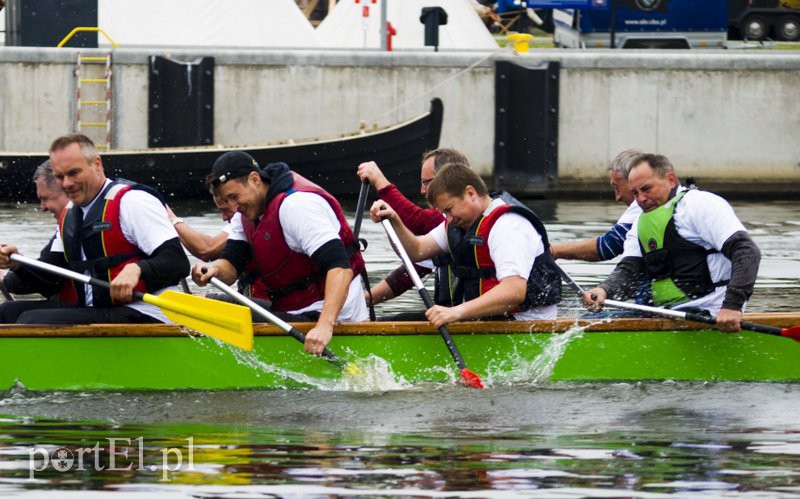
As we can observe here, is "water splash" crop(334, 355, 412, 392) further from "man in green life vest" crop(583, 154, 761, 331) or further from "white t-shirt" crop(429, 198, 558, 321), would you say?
"man in green life vest" crop(583, 154, 761, 331)

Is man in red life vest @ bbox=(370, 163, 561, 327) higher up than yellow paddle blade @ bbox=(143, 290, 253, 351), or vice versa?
man in red life vest @ bbox=(370, 163, 561, 327)

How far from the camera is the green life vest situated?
24.0ft

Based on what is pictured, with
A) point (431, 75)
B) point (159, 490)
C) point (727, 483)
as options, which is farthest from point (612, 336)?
point (431, 75)

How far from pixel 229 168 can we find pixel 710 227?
236cm

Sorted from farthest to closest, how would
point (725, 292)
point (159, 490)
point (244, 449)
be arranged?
1. point (725, 292)
2. point (244, 449)
3. point (159, 490)

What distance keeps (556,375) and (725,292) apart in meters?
0.93

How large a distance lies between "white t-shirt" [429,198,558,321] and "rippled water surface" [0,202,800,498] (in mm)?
531

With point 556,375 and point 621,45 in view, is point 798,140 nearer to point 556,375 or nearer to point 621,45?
point 621,45

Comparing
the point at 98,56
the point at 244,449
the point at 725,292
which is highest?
the point at 98,56

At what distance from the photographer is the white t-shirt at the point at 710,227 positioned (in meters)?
7.12

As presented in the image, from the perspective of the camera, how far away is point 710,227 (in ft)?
23.5

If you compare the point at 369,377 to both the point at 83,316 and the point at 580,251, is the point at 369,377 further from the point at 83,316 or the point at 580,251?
the point at 580,251

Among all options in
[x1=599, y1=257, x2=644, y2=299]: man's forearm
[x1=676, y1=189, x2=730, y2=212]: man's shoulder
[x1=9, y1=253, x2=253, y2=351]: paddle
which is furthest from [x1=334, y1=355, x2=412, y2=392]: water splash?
[x1=676, y1=189, x2=730, y2=212]: man's shoulder

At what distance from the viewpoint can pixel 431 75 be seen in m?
17.6
